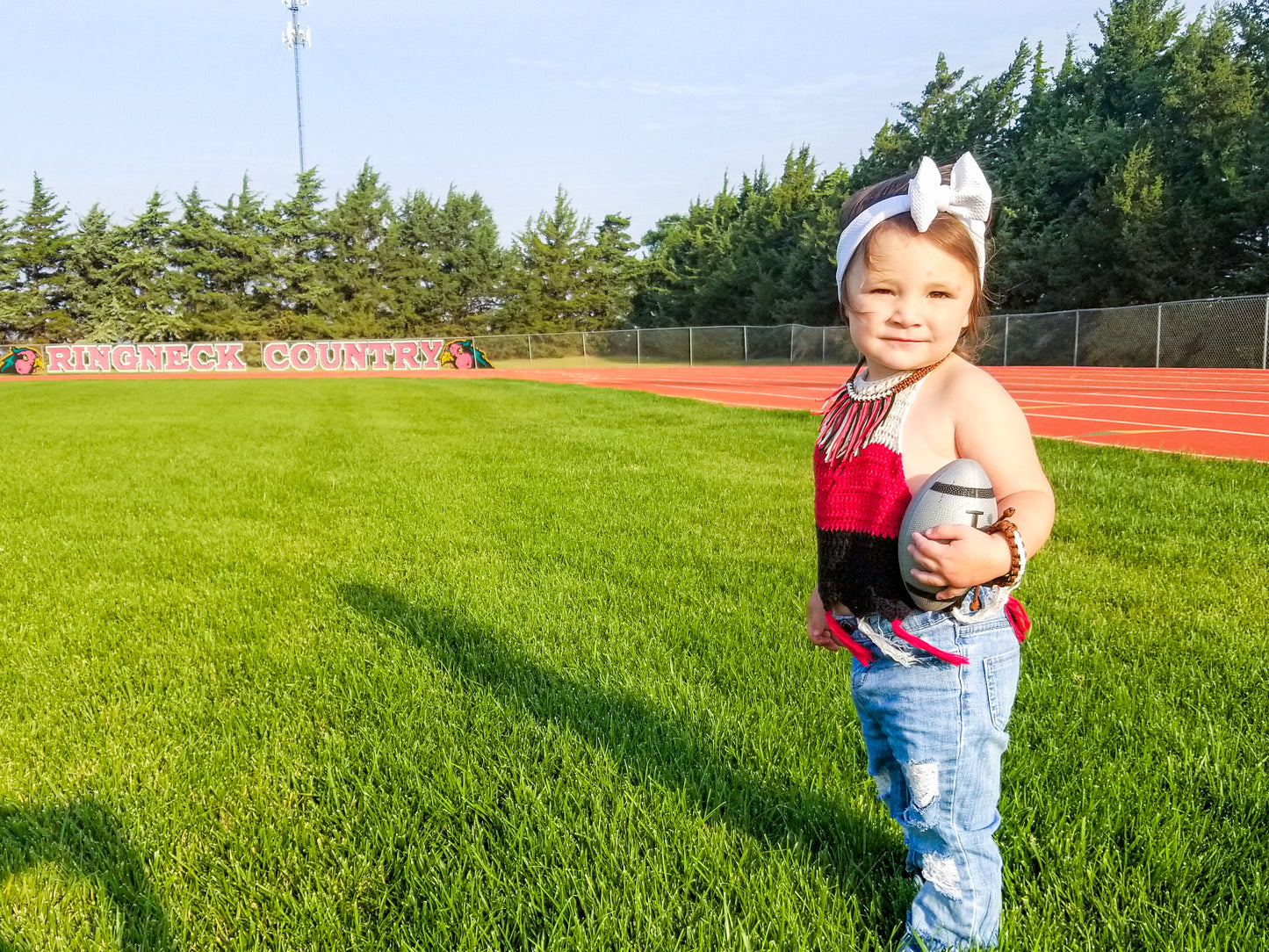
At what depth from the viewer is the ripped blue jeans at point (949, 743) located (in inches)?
59.0

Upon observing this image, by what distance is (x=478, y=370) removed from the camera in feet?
131

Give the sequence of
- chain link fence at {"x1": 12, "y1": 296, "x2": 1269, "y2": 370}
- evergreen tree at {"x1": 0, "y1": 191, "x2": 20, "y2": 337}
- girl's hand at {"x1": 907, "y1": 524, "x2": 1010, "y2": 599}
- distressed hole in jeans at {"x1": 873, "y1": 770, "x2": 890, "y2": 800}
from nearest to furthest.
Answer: girl's hand at {"x1": 907, "y1": 524, "x2": 1010, "y2": 599} < distressed hole in jeans at {"x1": 873, "y1": 770, "x2": 890, "y2": 800} < chain link fence at {"x1": 12, "y1": 296, "x2": 1269, "y2": 370} < evergreen tree at {"x1": 0, "y1": 191, "x2": 20, "y2": 337}

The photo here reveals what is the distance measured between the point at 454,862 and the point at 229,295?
183 feet

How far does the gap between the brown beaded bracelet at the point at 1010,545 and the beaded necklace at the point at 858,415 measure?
307 millimetres

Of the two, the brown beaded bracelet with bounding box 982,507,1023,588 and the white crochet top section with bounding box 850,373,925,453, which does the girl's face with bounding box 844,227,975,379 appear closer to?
the white crochet top section with bounding box 850,373,925,453

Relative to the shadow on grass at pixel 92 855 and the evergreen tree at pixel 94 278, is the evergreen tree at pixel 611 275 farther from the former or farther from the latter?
the shadow on grass at pixel 92 855

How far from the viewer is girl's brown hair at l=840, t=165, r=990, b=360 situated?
59.2 inches

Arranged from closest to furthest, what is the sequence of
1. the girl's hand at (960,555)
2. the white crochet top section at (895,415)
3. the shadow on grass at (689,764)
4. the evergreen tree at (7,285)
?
the girl's hand at (960,555) < the white crochet top section at (895,415) < the shadow on grass at (689,764) < the evergreen tree at (7,285)

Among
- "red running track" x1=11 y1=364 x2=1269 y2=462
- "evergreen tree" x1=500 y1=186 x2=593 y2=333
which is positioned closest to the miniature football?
"red running track" x1=11 y1=364 x2=1269 y2=462

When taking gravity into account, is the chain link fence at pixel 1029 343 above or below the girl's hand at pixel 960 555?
above

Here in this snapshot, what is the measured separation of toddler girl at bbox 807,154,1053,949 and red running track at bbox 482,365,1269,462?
7.50 metres

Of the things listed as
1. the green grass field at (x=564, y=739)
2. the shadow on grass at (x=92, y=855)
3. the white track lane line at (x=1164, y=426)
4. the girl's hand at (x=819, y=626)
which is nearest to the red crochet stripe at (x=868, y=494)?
the girl's hand at (x=819, y=626)

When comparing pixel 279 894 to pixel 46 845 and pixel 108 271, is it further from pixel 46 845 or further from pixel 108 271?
pixel 108 271

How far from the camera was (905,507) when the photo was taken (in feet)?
4.93
